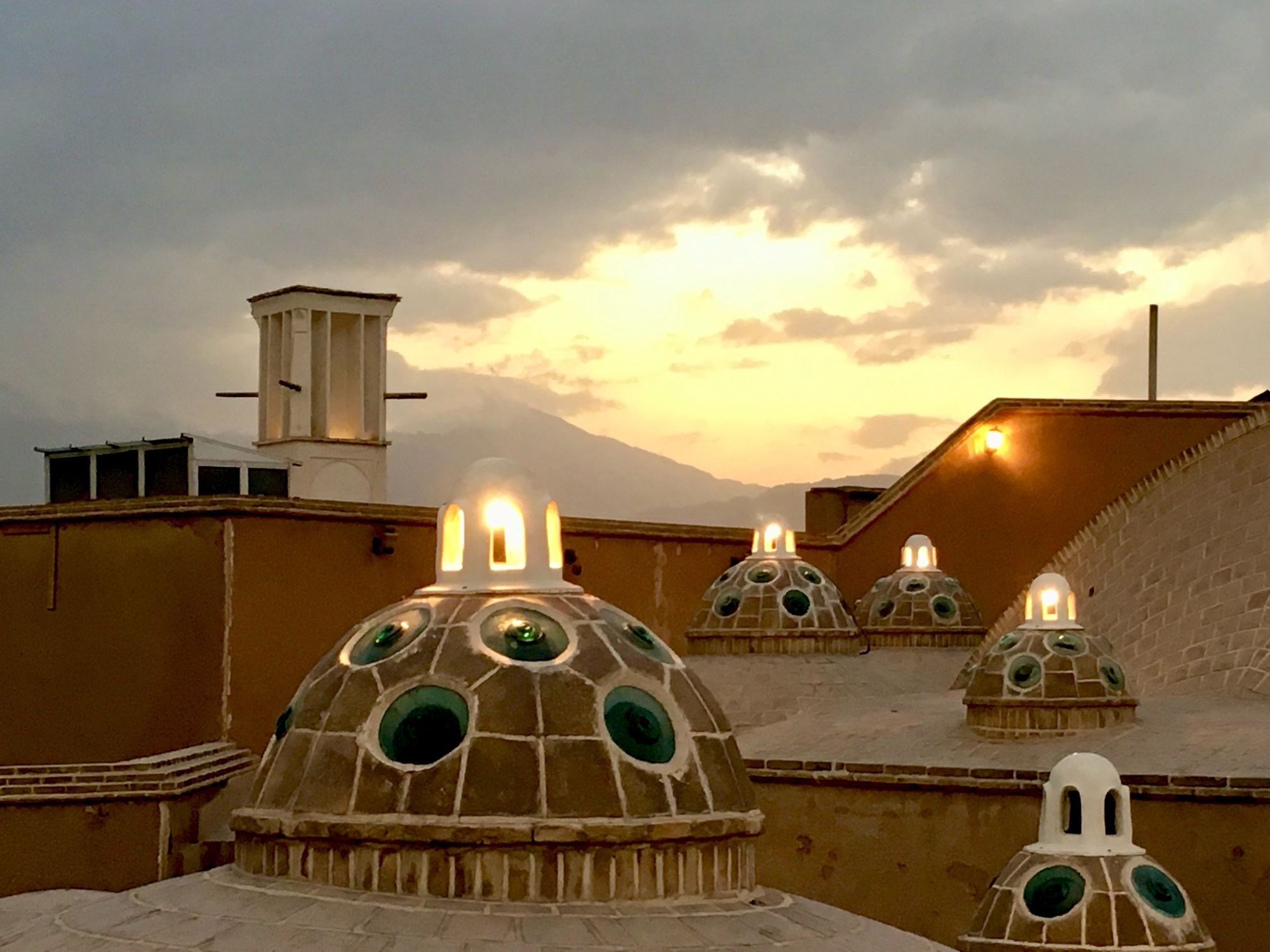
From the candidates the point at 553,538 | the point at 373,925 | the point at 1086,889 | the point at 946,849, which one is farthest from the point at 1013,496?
the point at 373,925

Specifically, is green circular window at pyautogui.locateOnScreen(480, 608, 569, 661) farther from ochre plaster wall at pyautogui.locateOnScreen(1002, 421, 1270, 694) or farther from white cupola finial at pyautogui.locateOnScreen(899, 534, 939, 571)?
white cupola finial at pyautogui.locateOnScreen(899, 534, 939, 571)

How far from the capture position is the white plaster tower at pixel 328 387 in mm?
29125

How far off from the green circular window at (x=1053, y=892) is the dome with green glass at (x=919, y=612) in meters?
12.5

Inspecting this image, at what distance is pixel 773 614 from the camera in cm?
2442

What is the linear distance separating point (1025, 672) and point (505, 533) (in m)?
12.0

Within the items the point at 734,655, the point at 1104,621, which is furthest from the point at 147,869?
the point at 1104,621

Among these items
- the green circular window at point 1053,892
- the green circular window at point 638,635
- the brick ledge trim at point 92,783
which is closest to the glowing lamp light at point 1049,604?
the green circular window at point 1053,892

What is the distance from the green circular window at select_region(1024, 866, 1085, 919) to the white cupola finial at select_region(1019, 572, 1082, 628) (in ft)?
23.5

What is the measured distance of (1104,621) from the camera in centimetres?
2600

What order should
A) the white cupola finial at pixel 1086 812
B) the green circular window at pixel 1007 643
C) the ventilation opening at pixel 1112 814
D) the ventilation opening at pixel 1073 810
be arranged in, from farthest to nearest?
1. the green circular window at pixel 1007 643
2. the ventilation opening at pixel 1112 814
3. the ventilation opening at pixel 1073 810
4. the white cupola finial at pixel 1086 812

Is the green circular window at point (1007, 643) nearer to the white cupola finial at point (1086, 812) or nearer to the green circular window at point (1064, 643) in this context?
the green circular window at point (1064, 643)

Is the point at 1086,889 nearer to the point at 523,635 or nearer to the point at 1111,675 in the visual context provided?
the point at 523,635

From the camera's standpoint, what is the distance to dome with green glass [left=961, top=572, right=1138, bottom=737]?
65.4ft

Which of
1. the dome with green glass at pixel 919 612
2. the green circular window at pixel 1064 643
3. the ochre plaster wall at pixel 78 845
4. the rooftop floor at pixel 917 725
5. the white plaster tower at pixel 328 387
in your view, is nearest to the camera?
the ochre plaster wall at pixel 78 845
